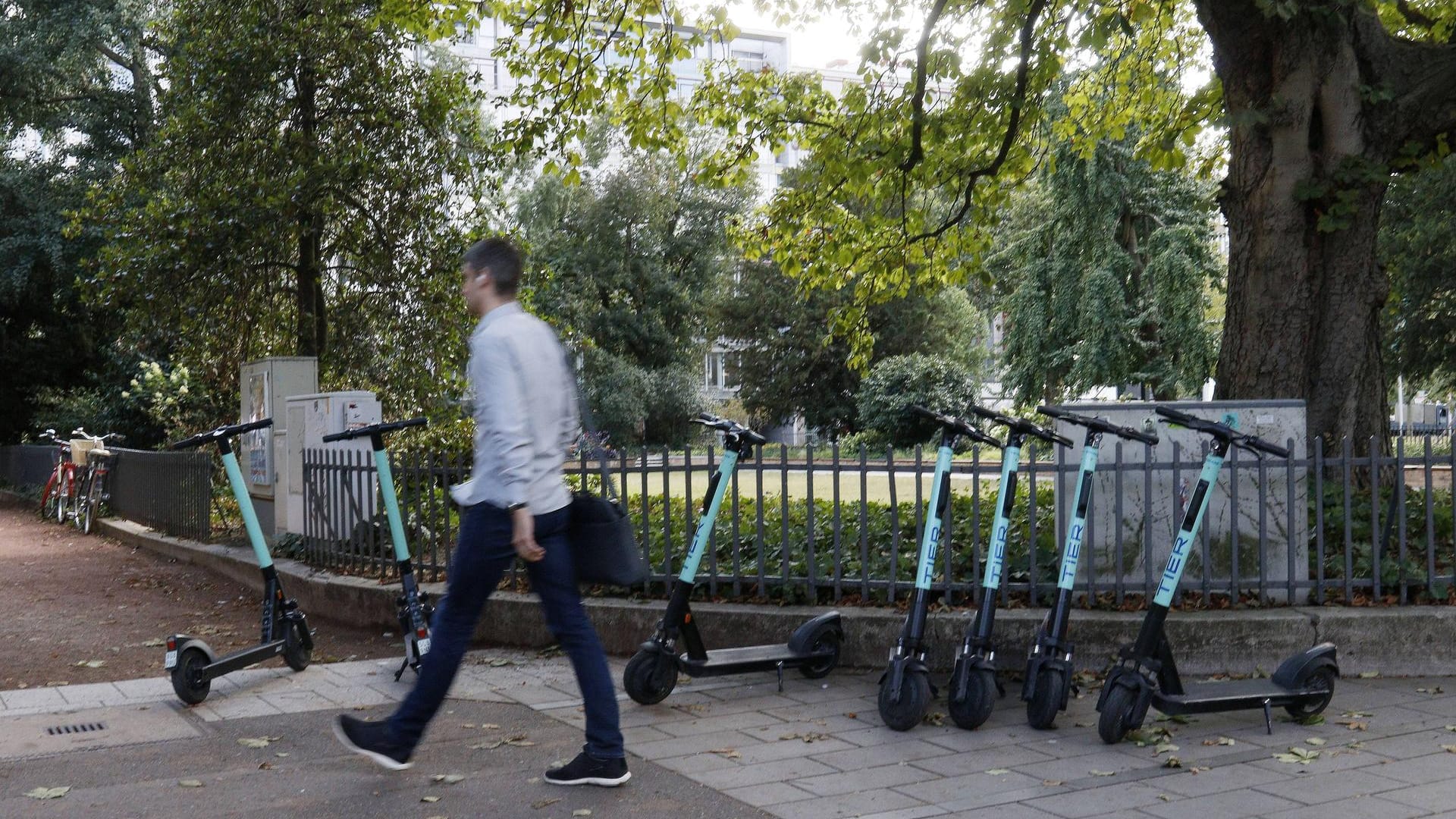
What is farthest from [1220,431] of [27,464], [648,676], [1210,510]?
[27,464]

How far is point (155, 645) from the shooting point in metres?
8.80

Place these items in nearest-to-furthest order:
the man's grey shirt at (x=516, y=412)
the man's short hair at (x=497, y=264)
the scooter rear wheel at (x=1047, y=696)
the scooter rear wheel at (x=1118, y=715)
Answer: the man's grey shirt at (x=516, y=412), the man's short hair at (x=497, y=264), the scooter rear wheel at (x=1118, y=715), the scooter rear wheel at (x=1047, y=696)

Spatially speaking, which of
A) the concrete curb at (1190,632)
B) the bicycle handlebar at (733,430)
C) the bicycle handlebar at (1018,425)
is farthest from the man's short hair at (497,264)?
the concrete curb at (1190,632)

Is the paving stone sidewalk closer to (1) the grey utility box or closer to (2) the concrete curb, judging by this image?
(2) the concrete curb

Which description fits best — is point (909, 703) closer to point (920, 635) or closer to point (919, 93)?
point (920, 635)

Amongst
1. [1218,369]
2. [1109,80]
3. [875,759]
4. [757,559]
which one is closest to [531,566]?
[875,759]

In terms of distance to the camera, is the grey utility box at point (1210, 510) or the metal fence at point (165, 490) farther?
the metal fence at point (165, 490)

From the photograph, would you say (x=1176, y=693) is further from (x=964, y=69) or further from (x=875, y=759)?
(x=964, y=69)

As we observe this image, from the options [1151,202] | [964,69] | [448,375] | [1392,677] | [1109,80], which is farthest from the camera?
[1151,202]

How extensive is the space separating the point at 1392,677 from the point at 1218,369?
2.60 meters

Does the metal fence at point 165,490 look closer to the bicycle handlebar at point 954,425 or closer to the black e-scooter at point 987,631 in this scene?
the bicycle handlebar at point 954,425

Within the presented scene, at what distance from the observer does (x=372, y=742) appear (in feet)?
16.1

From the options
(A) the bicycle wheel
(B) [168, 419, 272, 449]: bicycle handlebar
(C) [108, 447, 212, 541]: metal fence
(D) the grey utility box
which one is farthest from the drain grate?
(A) the bicycle wheel

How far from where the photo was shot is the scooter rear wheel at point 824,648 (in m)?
6.78
